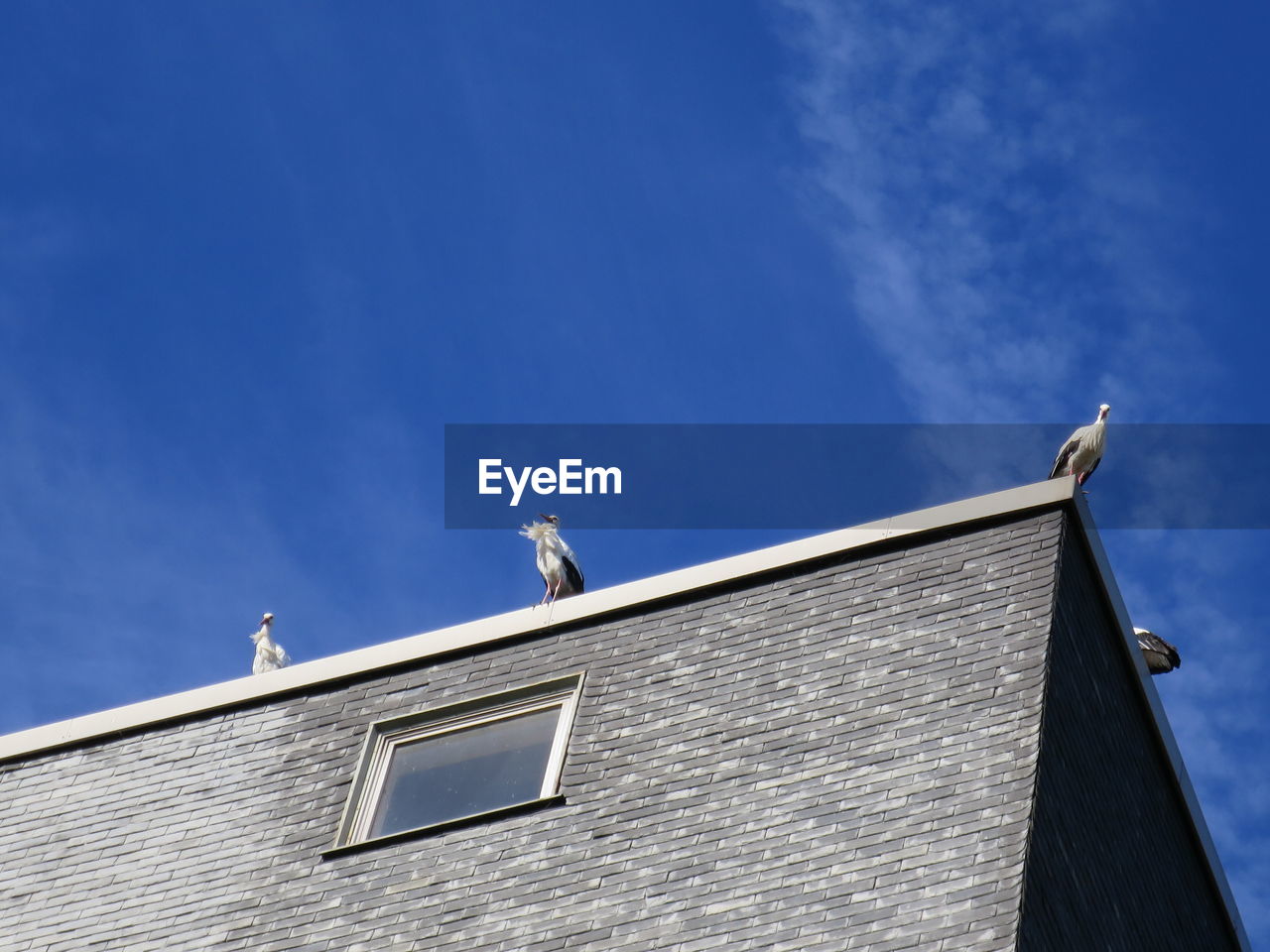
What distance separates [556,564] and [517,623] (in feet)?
17.5

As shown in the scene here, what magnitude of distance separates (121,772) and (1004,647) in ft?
19.2

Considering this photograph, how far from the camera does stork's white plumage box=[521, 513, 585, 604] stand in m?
17.6

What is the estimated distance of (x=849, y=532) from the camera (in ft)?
39.1

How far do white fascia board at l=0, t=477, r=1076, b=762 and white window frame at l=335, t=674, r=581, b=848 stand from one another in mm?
520

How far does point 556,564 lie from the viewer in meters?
17.6

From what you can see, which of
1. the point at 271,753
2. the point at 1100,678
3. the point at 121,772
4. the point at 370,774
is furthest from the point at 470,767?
the point at 1100,678

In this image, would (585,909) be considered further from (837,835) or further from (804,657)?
(804,657)

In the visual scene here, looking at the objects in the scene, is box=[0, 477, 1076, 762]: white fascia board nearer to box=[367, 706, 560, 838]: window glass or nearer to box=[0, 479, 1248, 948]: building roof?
box=[0, 479, 1248, 948]: building roof

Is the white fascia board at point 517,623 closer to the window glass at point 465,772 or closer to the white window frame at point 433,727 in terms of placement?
the white window frame at point 433,727

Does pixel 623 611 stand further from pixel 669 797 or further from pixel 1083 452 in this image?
pixel 1083 452

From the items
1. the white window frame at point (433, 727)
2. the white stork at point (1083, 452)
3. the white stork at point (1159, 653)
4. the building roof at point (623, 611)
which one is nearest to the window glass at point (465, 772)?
the white window frame at point (433, 727)

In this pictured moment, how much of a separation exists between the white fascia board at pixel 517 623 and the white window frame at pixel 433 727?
1.71 ft

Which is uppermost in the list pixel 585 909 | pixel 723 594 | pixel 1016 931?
pixel 723 594

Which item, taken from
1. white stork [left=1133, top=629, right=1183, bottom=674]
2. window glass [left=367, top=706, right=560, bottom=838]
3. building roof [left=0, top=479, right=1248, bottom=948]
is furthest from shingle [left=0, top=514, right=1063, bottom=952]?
white stork [left=1133, top=629, right=1183, bottom=674]
